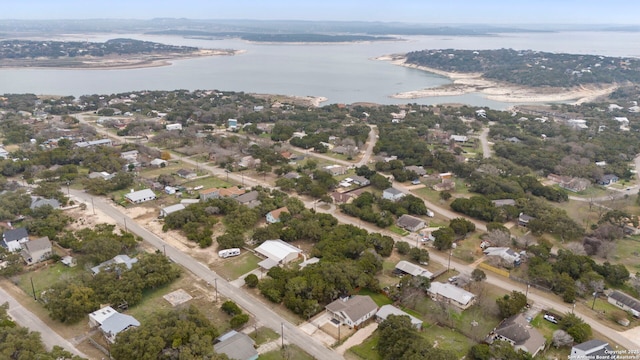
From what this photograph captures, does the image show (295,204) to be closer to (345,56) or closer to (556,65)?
Answer: (556,65)

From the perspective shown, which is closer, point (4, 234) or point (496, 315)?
point (496, 315)

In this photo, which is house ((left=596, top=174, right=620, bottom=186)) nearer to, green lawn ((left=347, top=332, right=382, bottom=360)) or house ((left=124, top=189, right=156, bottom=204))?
green lawn ((left=347, top=332, right=382, bottom=360))

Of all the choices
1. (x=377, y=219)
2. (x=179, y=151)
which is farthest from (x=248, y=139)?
(x=377, y=219)

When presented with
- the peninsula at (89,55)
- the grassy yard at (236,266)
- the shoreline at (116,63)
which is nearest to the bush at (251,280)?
the grassy yard at (236,266)

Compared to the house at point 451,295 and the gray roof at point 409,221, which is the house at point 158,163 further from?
the house at point 451,295

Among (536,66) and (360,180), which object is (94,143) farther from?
(536,66)
